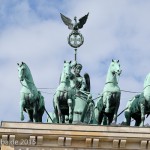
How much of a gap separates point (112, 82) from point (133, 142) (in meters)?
2.67

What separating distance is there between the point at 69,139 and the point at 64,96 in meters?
2.06

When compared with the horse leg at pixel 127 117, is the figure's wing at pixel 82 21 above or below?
above

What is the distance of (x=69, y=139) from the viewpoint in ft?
110

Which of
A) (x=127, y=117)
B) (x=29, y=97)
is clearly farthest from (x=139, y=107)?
(x=29, y=97)

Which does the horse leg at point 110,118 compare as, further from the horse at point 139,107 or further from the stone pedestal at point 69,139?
the stone pedestal at point 69,139

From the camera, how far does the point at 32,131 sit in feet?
110

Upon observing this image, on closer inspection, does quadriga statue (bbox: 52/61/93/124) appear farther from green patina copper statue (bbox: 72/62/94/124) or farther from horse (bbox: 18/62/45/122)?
horse (bbox: 18/62/45/122)

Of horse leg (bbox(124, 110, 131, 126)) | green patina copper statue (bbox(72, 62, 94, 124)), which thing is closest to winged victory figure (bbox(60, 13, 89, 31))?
green patina copper statue (bbox(72, 62, 94, 124))

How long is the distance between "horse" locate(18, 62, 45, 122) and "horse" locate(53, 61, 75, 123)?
0.57 meters

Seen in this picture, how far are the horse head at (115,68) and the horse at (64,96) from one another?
1.43 meters

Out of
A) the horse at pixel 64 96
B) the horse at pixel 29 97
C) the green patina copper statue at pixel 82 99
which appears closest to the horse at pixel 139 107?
the green patina copper statue at pixel 82 99

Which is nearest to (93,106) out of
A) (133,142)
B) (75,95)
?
(75,95)

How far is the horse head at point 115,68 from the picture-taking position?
34.9 meters

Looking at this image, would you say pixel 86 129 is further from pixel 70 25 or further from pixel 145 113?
pixel 70 25
